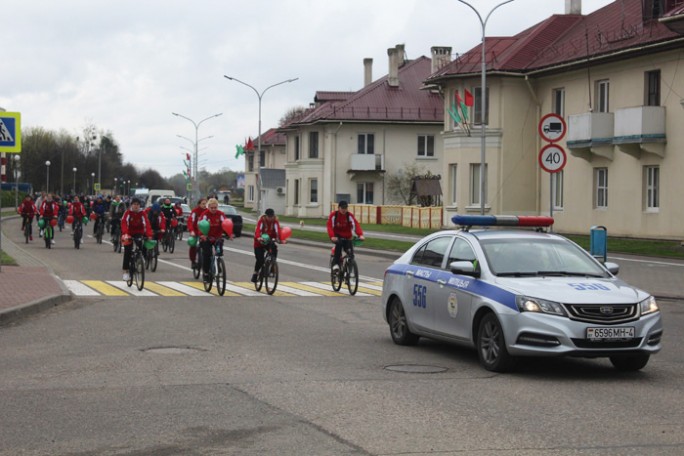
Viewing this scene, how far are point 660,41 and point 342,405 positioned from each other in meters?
32.3

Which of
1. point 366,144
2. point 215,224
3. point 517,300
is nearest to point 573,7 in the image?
point 366,144

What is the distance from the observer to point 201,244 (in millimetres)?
21234

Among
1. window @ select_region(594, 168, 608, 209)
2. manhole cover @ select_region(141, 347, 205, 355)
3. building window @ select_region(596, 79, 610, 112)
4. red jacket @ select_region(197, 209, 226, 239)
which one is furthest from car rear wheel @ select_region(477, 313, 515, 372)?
window @ select_region(594, 168, 608, 209)

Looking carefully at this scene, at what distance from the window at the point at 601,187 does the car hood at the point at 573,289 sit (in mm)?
34113

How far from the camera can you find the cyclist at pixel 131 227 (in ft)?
70.6

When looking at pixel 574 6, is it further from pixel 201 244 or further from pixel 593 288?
pixel 593 288

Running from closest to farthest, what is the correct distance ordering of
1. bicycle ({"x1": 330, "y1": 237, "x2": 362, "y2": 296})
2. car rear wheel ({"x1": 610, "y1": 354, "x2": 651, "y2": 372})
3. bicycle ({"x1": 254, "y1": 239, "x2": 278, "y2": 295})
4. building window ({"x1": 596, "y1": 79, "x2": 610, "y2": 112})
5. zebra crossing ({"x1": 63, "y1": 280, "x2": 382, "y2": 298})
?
1. car rear wheel ({"x1": 610, "y1": 354, "x2": 651, "y2": 372})
2. zebra crossing ({"x1": 63, "y1": 280, "x2": 382, "y2": 298})
3. bicycle ({"x1": 254, "y1": 239, "x2": 278, "y2": 295})
4. bicycle ({"x1": 330, "y1": 237, "x2": 362, "y2": 296})
5. building window ({"x1": 596, "y1": 79, "x2": 610, "y2": 112})

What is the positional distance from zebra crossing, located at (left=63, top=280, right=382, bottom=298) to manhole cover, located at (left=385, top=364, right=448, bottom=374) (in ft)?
30.6

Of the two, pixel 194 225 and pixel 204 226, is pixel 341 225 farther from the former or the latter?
pixel 194 225

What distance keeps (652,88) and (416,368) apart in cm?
3186

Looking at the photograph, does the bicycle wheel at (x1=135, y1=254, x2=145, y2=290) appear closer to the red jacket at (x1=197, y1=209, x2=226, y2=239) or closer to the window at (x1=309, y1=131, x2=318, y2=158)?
the red jacket at (x1=197, y1=209, x2=226, y2=239)

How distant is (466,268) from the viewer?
1145 centimetres

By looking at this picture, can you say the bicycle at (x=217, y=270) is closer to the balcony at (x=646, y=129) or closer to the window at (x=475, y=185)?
the balcony at (x=646, y=129)

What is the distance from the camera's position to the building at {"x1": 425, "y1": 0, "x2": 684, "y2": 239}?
1567 inches
